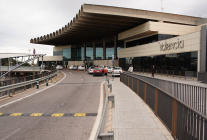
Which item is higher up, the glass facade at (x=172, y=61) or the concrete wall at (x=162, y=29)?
the concrete wall at (x=162, y=29)

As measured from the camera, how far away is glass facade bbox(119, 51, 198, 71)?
76.6 feet

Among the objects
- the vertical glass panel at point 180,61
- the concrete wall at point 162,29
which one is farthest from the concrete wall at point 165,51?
the concrete wall at point 162,29

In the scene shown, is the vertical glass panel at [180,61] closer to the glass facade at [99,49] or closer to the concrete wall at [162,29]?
the concrete wall at [162,29]

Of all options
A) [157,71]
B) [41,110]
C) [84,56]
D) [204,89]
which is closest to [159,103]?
[204,89]

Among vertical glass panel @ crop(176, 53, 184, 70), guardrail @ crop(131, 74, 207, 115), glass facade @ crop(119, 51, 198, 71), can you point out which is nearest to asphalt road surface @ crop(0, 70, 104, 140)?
guardrail @ crop(131, 74, 207, 115)

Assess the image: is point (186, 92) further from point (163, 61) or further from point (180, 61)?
point (163, 61)

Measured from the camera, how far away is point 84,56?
246 feet

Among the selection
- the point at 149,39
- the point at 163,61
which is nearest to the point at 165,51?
the point at 163,61

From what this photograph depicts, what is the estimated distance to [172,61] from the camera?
28.0 meters

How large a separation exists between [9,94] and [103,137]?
10.7 metres

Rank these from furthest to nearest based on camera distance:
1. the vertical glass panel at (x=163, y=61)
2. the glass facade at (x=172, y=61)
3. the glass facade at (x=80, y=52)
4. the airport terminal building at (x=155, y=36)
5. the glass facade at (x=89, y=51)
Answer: the glass facade at (x=80, y=52) < the glass facade at (x=89, y=51) < the vertical glass panel at (x=163, y=61) < the glass facade at (x=172, y=61) < the airport terminal building at (x=155, y=36)

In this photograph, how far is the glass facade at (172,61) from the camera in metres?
23.3

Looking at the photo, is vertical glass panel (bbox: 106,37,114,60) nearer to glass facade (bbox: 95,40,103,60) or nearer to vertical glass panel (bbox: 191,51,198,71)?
glass facade (bbox: 95,40,103,60)

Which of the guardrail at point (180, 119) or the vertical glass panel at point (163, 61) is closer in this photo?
the guardrail at point (180, 119)
